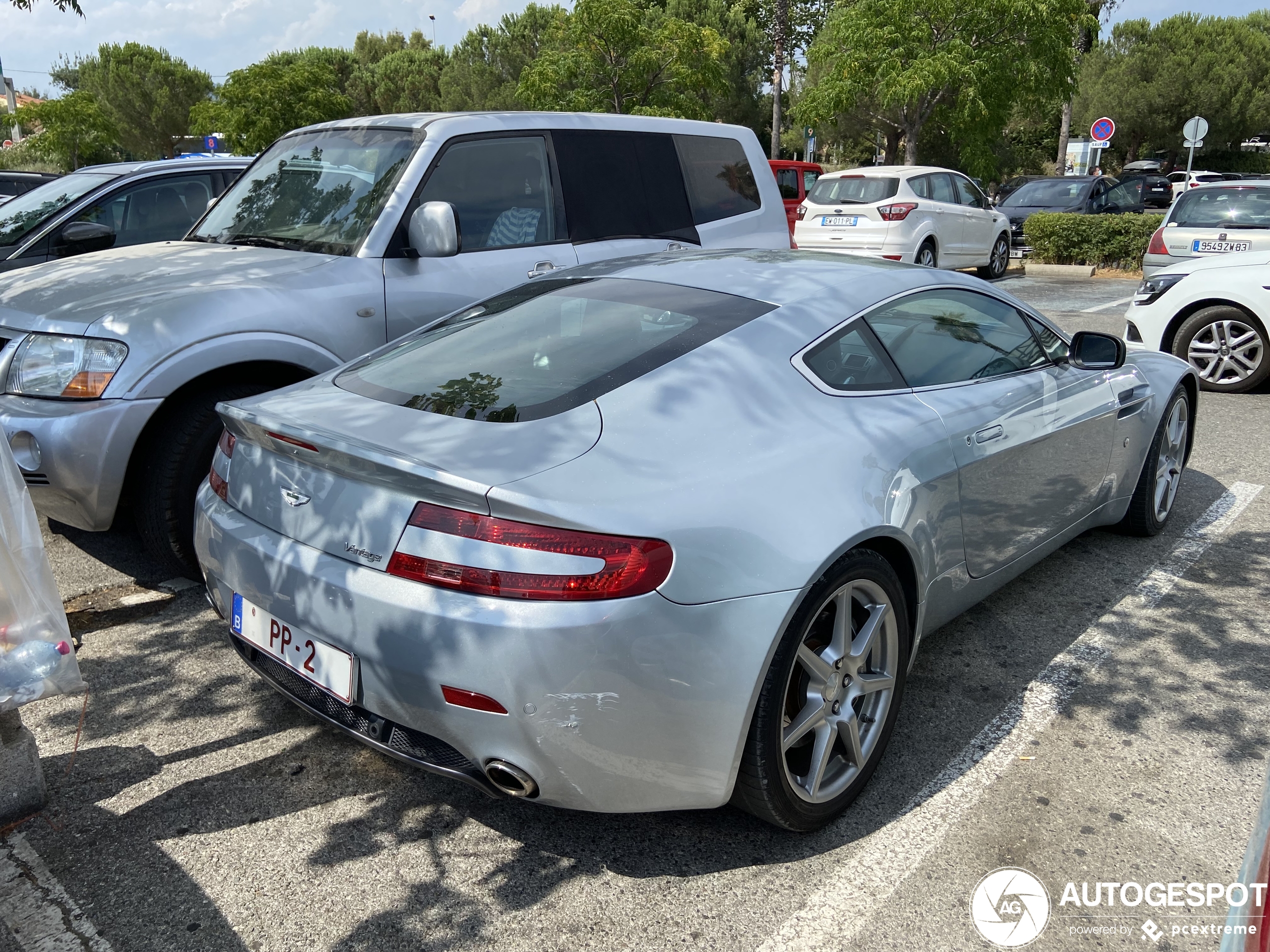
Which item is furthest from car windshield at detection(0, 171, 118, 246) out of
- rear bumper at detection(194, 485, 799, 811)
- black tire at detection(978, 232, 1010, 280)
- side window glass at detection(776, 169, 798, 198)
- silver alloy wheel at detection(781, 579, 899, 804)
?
black tire at detection(978, 232, 1010, 280)

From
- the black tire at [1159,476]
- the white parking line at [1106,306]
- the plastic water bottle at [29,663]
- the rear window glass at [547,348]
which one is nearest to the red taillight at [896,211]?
the white parking line at [1106,306]

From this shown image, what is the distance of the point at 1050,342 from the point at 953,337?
29.1 inches

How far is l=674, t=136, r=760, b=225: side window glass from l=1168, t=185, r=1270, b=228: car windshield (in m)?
7.27

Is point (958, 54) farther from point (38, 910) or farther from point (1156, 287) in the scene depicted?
point (38, 910)

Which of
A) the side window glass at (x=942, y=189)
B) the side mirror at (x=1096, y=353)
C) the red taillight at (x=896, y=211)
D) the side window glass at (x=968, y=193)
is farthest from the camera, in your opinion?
the side window glass at (x=968, y=193)

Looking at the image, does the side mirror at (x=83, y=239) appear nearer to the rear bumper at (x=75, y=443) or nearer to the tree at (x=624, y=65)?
the rear bumper at (x=75, y=443)

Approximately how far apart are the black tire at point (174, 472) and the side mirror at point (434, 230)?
1090 mm

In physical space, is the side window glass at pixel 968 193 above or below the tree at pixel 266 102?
below

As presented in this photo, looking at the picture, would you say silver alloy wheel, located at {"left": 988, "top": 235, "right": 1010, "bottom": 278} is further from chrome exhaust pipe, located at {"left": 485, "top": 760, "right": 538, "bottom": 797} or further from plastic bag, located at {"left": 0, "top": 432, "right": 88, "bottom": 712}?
plastic bag, located at {"left": 0, "top": 432, "right": 88, "bottom": 712}

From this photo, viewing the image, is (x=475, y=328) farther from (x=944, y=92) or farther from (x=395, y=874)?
(x=944, y=92)

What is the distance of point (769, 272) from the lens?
340cm

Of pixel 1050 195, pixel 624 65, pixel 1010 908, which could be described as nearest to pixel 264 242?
pixel 1010 908

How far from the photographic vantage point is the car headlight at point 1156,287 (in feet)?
27.5

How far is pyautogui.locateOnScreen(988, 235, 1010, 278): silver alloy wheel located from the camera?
55.2ft
